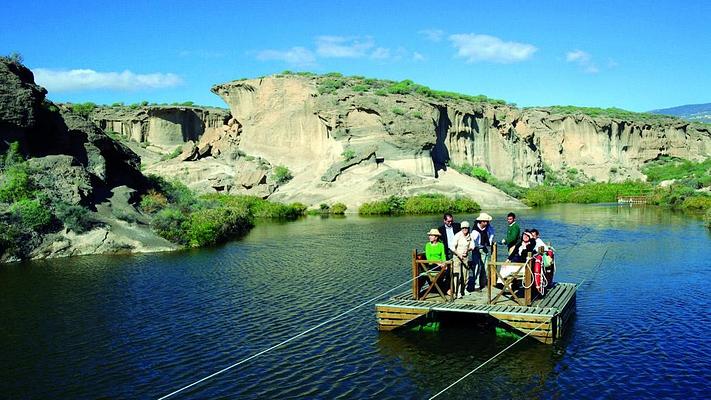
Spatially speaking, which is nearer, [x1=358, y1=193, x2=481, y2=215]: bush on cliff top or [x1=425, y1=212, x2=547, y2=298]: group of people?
[x1=425, y1=212, x2=547, y2=298]: group of people

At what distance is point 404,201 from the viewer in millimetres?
72938

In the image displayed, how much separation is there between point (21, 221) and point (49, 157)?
6.76 m

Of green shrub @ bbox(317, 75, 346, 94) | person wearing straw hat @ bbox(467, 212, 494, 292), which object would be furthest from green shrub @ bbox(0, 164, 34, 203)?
green shrub @ bbox(317, 75, 346, 94)

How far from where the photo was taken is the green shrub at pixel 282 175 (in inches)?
3435

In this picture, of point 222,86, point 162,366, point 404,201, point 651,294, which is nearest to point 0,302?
→ point 162,366

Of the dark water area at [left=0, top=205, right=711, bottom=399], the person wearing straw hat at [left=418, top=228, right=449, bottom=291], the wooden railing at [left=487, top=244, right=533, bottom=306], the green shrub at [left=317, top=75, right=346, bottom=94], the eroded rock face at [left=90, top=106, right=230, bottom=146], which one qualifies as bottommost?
the dark water area at [left=0, top=205, right=711, bottom=399]

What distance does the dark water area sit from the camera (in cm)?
1351

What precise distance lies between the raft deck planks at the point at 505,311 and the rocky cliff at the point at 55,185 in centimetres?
2321

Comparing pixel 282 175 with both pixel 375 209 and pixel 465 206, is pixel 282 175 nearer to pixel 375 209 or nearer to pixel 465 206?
pixel 375 209

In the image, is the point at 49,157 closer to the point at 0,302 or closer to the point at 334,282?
the point at 0,302

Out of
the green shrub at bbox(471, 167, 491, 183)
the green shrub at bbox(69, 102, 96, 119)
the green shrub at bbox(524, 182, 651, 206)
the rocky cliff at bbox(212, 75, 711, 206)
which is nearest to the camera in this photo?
the rocky cliff at bbox(212, 75, 711, 206)

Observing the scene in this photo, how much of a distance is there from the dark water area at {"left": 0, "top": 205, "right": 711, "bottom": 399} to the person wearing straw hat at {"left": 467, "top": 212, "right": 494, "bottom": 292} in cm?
166

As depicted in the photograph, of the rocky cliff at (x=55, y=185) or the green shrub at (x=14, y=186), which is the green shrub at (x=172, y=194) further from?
the green shrub at (x=14, y=186)

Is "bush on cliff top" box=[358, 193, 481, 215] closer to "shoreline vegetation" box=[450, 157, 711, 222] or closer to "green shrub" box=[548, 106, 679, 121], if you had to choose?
"shoreline vegetation" box=[450, 157, 711, 222]
